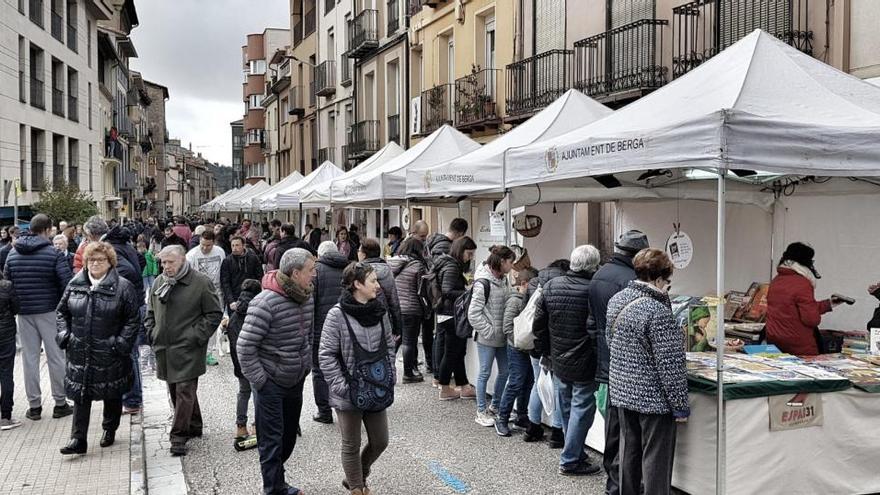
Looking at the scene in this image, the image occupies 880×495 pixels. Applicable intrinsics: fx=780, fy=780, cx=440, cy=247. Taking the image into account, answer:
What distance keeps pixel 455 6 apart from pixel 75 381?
1427 cm

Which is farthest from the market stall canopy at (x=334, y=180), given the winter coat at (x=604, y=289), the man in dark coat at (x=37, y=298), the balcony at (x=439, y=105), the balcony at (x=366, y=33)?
the balcony at (x=366, y=33)

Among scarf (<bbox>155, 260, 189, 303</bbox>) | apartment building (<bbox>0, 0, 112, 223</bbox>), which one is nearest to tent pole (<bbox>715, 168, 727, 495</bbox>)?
scarf (<bbox>155, 260, 189, 303</bbox>)

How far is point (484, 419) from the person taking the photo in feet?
24.1

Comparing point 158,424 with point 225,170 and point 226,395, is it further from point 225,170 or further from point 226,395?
point 225,170

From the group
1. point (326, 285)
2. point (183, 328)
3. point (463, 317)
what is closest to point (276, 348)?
point (183, 328)

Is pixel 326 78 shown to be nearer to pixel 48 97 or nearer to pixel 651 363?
pixel 48 97

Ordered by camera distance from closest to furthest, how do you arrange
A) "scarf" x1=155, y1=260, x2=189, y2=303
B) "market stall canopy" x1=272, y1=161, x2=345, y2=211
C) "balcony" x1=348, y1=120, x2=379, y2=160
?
"scarf" x1=155, y1=260, x2=189, y2=303, "market stall canopy" x1=272, y1=161, x2=345, y2=211, "balcony" x1=348, y1=120, x2=379, y2=160

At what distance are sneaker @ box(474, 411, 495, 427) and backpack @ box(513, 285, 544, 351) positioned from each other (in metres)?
1.19

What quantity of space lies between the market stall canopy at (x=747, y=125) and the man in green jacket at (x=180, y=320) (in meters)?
3.04

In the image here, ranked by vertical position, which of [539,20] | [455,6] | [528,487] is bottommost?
[528,487]

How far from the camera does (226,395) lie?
28.3 feet

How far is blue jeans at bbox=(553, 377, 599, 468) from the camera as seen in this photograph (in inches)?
227

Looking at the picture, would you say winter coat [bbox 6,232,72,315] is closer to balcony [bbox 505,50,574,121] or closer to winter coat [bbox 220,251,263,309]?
winter coat [bbox 220,251,263,309]

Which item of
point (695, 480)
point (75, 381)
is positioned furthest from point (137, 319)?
point (695, 480)
